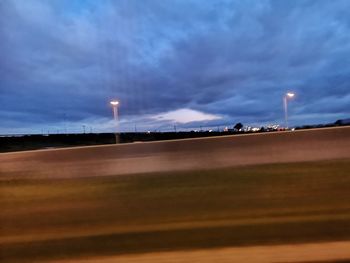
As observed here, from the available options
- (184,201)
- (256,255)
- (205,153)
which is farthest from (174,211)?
(256,255)

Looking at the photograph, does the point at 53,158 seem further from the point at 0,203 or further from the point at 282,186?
the point at 282,186

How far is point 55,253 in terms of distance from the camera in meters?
7.73

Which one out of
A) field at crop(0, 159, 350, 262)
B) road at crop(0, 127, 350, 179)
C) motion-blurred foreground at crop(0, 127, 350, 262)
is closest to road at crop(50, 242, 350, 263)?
motion-blurred foreground at crop(0, 127, 350, 262)

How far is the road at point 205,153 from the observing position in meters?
11.9

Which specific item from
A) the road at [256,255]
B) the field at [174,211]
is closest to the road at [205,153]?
the field at [174,211]

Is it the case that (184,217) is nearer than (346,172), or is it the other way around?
(184,217)

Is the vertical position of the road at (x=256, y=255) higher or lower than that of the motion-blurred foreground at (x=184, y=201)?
lower

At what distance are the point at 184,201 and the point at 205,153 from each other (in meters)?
A: 2.14

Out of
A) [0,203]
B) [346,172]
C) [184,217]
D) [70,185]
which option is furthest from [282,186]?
[0,203]

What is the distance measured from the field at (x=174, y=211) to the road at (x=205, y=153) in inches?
7.9

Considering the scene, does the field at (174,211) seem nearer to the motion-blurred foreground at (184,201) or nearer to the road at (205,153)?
the motion-blurred foreground at (184,201)

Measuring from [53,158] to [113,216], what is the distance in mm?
3165

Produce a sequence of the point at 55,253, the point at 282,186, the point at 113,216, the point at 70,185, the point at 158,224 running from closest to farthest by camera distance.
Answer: the point at 55,253, the point at 158,224, the point at 113,216, the point at 282,186, the point at 70,185

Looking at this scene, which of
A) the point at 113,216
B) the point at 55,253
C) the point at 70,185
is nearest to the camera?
the point at 55,253
